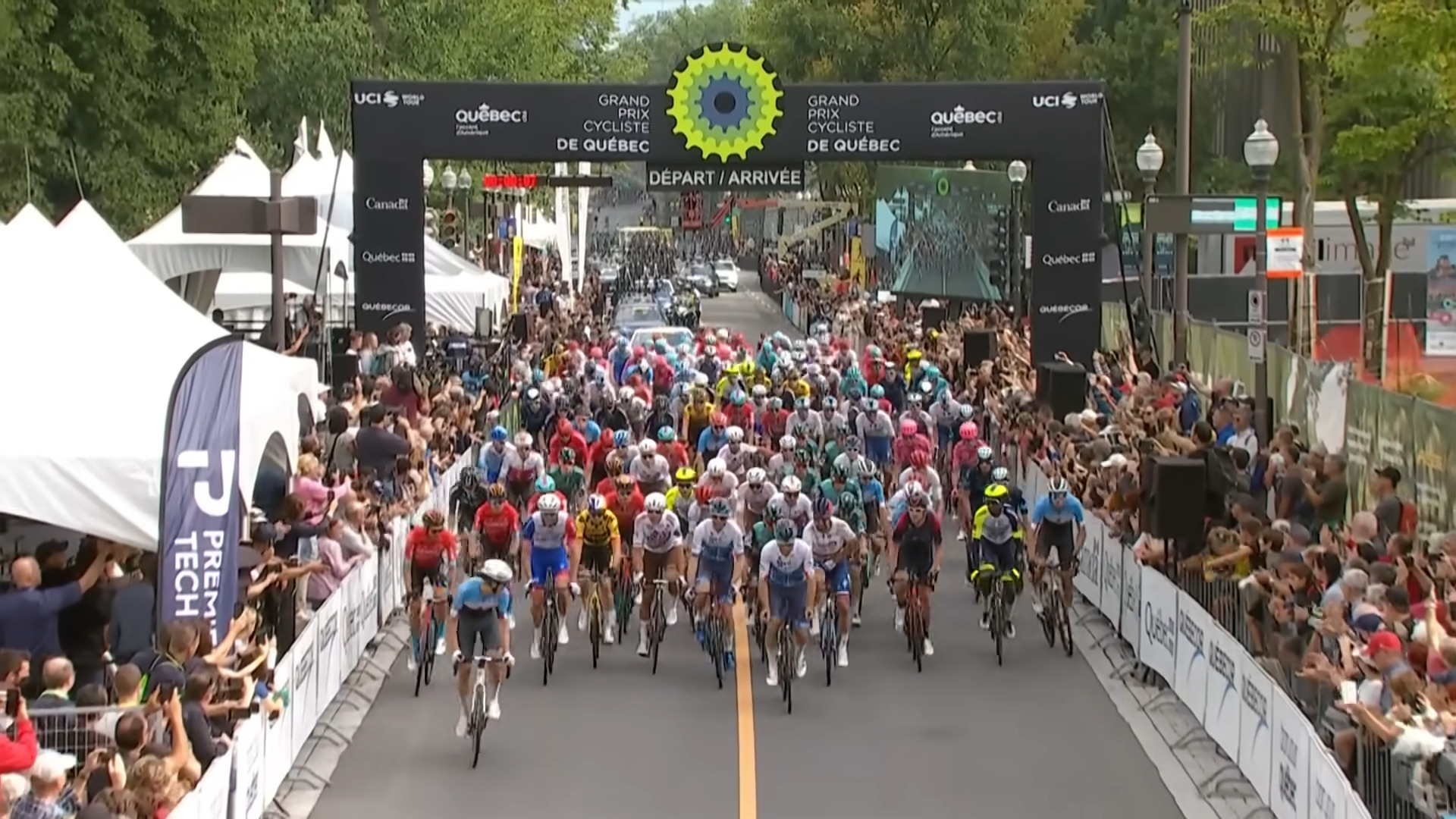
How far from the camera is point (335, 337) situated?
27.6 meters

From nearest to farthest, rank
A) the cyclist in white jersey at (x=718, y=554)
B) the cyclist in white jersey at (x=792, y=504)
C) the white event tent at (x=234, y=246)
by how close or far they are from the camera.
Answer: the cyclist in white jersey at (x=718, y=554), the cyclist in white jersey at (x=792, y=504), the white event tent at (x=234, y=246)

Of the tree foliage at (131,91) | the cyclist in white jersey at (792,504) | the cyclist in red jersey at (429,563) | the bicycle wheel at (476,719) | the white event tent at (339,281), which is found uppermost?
the tree foliage at (131,91)

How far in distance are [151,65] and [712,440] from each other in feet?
54.8

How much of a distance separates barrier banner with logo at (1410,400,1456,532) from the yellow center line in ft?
18.0

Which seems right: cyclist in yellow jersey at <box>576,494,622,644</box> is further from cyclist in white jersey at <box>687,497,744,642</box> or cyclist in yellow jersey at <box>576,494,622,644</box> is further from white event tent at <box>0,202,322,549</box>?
white event tent at <box>0,202,322,549</box>

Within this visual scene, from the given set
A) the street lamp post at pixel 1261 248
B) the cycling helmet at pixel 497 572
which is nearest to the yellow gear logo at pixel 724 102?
the street lamp post at pixel 1261 248

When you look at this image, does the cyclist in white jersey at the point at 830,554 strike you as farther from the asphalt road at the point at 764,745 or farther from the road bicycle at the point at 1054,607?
the road bicycle at the point at 1054,607

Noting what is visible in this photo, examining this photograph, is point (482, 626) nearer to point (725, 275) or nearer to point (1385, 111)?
point (1385, 111)

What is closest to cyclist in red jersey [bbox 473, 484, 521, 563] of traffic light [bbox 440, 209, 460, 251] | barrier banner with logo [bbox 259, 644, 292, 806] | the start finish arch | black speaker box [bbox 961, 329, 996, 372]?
barrier banner with logo [bbox 259, 644, 292, 806]

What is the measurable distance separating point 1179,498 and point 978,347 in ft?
55.0

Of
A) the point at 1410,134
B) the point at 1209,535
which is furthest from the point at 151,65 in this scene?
the point at 1209,535

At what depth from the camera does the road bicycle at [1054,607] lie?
17.6 metres

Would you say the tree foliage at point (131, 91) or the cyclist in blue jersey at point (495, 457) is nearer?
the cyclist in blue jersey at point (495, 457)

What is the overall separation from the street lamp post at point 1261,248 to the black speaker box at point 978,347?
392 inches
